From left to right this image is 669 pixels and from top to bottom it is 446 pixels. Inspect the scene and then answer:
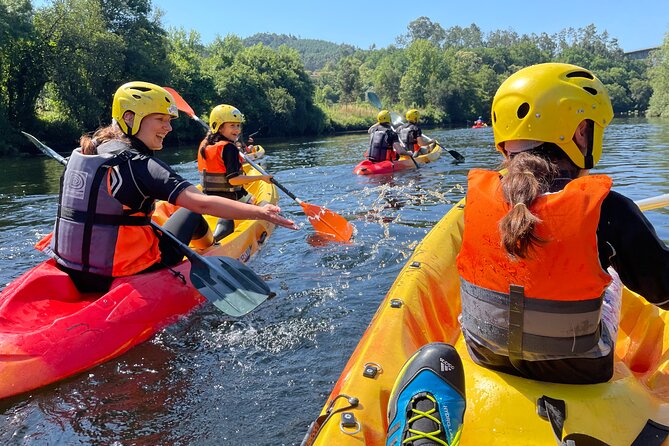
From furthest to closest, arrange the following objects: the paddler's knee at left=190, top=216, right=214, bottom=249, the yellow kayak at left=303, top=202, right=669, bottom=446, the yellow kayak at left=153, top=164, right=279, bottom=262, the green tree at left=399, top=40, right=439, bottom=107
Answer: the green tree at left=399, top=40, right=439, bottom=107 < the yellow kayak at left=153, top=164, right=279, bottom=262 < the paddler's knee at left=190, top=216, right=214, bottom=249 < the yellow kayak at left=303, top=202, right=669, bottom=446

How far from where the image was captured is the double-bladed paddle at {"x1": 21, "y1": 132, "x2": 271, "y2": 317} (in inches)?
147

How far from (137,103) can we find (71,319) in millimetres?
1491

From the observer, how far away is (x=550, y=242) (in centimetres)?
169

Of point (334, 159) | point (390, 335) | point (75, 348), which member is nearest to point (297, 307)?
point (75, 348)

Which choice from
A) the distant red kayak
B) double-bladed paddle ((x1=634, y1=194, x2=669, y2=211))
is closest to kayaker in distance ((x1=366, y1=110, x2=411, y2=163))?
the distant red kayak

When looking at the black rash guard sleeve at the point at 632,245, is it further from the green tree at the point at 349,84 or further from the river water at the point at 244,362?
the green tree at the point at 349,84

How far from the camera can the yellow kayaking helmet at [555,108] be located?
1.86 m

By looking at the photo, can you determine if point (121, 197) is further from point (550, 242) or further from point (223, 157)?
point (550, 242)

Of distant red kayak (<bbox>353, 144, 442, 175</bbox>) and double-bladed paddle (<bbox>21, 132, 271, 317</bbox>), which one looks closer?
double-bladed paddle (<bbox>21, 132, 271, 317</bbox>)

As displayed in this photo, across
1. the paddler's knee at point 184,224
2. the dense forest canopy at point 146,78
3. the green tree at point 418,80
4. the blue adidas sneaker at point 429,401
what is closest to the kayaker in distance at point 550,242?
the blue adidas sneaker at point 429,401

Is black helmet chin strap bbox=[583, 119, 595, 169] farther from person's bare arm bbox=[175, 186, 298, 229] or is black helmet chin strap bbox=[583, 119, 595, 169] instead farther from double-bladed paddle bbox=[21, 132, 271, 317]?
double-bladed paddle bbox=[21, 132, 271, 317]

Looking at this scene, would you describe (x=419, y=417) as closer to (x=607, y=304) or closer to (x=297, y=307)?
(x=607, y=304)

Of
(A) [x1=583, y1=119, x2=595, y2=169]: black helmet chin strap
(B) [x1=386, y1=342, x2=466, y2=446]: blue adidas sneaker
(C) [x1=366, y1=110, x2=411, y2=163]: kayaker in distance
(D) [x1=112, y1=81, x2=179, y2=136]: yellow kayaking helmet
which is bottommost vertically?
(B) [x1=386, y1=342, x2=466, y2=446]: blue adidas sneaker

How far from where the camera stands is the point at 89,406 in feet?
9.72
